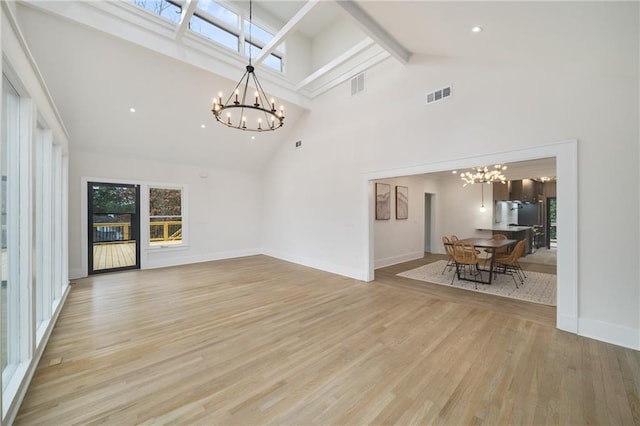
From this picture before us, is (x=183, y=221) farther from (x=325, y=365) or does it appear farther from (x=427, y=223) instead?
(x=427, y=223)

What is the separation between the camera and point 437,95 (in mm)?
4297

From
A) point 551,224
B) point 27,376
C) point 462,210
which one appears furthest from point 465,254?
point 551,224

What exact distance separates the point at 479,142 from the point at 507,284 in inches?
121

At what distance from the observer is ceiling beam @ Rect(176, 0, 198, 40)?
3.73m

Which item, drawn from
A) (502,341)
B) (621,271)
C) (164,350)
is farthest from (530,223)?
(164,350)

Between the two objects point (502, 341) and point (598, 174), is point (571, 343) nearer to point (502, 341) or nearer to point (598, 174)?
point (502, 341)

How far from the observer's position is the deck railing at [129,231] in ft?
20.1

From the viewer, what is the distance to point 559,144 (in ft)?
10.5

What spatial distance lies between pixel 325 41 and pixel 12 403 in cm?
790

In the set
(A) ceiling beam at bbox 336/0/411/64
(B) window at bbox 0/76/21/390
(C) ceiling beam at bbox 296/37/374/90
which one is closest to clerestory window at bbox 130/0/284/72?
(C) ceiling beam at bbox 296/37/374/90

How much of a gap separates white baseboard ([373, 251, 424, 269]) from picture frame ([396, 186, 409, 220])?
44.8 inches

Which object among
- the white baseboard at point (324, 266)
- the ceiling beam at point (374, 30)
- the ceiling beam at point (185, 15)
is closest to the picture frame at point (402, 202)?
the white baseboard at point (324, 266)

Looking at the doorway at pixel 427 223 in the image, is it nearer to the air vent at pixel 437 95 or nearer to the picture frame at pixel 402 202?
the picture frame at pixel 402 202

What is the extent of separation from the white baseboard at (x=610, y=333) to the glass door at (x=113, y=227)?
853 cm
